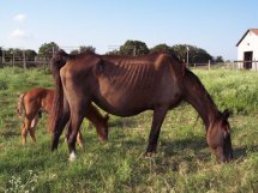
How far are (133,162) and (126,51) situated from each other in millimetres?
28953

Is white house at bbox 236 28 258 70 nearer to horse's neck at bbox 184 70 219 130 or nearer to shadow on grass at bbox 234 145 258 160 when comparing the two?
shadow on grass at bbox 234 145 258 160

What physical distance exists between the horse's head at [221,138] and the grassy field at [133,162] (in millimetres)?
180

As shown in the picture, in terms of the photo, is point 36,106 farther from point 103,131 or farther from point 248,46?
point 248,46

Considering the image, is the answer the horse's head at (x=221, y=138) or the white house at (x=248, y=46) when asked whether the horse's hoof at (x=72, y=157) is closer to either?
the horse's head at (x=221, y=138)

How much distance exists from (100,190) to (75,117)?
7.18ft

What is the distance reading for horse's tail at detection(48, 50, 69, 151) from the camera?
25.8ft

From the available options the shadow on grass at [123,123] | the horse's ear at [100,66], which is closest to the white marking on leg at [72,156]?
the horse's ear at [100,66]

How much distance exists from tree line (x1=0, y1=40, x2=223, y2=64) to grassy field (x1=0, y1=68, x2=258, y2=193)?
196 cm

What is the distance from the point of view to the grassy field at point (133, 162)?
574cm

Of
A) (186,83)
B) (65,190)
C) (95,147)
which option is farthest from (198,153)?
(65,190)

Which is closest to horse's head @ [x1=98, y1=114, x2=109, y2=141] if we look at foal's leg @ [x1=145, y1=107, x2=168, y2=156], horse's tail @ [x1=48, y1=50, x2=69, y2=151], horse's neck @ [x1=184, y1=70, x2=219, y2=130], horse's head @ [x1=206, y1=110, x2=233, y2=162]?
horse's tail @ [x1=48, y1=50, x2=69, y2=151]

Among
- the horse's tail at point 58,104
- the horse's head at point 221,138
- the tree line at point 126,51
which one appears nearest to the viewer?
the horse's head at point 221,138

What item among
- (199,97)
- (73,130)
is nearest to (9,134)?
(73,130)

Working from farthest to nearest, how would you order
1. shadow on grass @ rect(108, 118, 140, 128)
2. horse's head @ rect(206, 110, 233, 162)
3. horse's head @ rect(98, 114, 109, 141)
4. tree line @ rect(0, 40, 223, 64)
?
tree line @ rect(0, 40, 223, 64)
shadow on grass @ rect(108, 118, 140, 128)
horse's head @ rect(98, 114, 109, 141)
horse's head @ rect(206, 110, 233, 162)
